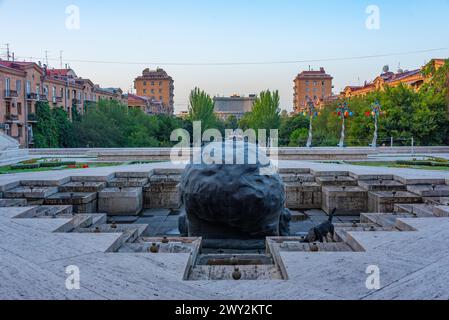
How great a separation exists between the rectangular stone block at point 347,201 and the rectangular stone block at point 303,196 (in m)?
0.49

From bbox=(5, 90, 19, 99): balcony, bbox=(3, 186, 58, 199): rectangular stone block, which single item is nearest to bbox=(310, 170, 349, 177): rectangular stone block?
bbox=(3, 186, 58, 199): rectangular stone block

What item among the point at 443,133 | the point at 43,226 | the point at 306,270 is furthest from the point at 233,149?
the point at 443,133

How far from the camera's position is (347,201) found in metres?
8.98

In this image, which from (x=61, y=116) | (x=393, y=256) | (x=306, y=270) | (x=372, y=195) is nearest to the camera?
(x=306, y=270)

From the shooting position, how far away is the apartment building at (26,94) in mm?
28984

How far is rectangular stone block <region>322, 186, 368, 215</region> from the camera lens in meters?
8.90

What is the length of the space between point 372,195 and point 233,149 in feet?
14.1

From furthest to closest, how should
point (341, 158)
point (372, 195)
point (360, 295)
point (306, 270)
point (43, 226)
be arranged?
point (341, 158) < point (372, 195) < point (43, 226) < point (306, 270) < point (360, 295)

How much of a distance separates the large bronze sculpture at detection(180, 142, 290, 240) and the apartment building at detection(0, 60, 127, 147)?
26.4 meters

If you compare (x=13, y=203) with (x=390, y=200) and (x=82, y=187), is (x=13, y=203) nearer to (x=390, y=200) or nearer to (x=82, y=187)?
(x=82, y=187)

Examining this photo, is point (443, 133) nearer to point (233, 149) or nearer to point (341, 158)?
point (341, 158)

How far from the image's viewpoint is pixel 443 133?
2800 cm

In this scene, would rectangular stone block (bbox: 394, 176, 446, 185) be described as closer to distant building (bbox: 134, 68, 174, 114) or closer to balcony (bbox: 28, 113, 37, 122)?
balcony (bbox: 28, 113, 37, 122)

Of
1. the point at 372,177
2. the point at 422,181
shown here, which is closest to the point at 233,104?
the point at 372,177
